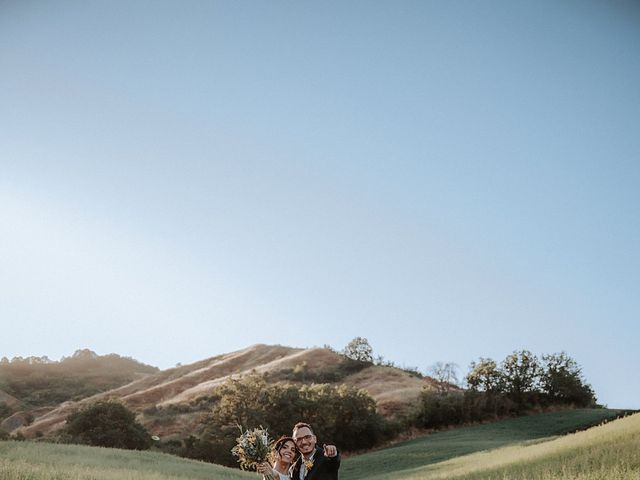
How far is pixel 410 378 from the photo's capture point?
253ft

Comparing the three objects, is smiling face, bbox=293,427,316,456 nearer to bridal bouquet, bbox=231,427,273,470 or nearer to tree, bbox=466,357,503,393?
bridal bouquet, bbox=231,427,273,470

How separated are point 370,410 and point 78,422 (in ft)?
83.8

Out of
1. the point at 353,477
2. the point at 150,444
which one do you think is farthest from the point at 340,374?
the point at 353,477

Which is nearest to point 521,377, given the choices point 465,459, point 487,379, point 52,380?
point 487,379

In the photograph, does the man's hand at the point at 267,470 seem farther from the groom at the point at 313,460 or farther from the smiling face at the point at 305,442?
the smiling face at the point at 305,442

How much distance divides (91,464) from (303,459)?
18.9m

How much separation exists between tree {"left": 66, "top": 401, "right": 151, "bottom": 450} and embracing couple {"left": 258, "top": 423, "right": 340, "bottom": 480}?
3986 cm

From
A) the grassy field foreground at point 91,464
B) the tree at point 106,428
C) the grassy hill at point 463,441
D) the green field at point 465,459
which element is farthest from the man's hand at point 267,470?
the tree at point 106,428

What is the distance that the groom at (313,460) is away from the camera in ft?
21.9

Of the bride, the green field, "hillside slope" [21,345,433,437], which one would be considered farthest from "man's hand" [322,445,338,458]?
"hillside slope" [21,345,433,437]

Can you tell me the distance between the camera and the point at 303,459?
6.71 metres

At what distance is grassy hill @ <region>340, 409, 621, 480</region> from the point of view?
30.7m

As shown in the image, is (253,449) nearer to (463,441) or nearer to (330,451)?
(330,451)

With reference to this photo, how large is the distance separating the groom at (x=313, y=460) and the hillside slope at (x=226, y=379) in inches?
1902
